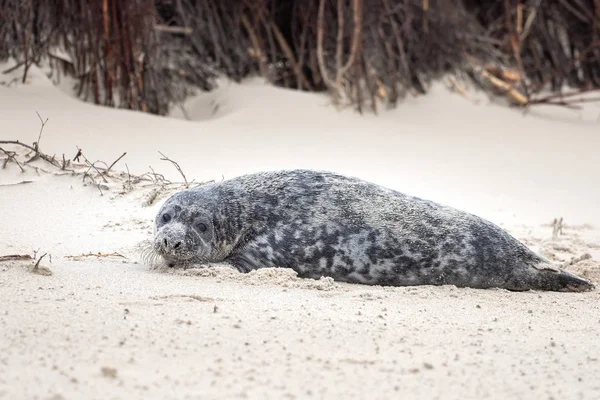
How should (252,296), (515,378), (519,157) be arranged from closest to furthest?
1. (515,378)
2. (252,296)
3. (519,157)

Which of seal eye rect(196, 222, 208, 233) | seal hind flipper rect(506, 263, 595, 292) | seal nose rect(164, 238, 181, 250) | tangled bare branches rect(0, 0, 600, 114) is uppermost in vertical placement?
tangled bare branches rect(0, 0, 600, 114)

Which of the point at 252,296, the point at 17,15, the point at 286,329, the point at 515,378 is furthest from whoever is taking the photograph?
the point at 17,15

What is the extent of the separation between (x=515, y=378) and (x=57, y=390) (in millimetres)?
1336

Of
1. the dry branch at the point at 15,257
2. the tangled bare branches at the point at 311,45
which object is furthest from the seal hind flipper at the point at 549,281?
the tangled bare branches at the point at 311,45

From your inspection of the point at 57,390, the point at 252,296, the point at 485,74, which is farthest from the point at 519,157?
the point at 57,390

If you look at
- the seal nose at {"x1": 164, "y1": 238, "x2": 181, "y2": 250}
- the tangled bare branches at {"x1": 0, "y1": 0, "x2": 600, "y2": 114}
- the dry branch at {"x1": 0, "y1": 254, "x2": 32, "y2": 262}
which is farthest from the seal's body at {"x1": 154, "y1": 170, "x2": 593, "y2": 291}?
the tangled bare branches at {"x1": 0, "y1": 0, "x2": 600, "y2": 114}

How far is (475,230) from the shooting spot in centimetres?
422

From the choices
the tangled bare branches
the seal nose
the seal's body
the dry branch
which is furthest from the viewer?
the tangled bare branches

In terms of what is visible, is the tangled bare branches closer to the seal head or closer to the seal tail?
the seal head

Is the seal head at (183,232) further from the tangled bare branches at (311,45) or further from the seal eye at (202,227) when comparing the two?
the tangled bare branches at (311,45)

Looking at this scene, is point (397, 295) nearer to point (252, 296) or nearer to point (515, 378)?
point (252, 296)

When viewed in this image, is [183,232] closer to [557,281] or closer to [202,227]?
[202,227]

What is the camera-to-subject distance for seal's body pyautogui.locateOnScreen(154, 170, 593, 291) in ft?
13.4

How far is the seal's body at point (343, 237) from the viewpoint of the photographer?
408 centimetres
